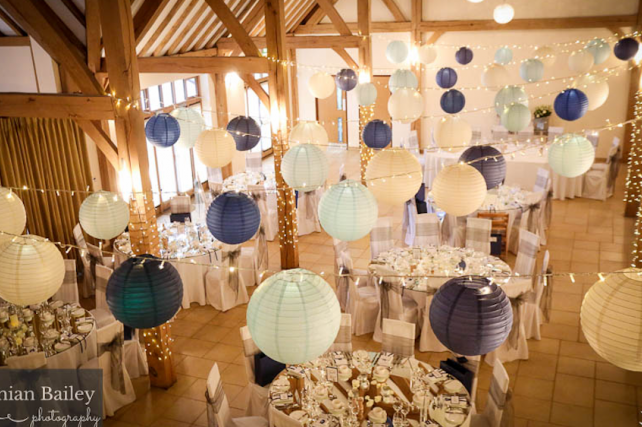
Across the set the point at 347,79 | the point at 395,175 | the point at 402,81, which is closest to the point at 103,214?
the point at 395,175

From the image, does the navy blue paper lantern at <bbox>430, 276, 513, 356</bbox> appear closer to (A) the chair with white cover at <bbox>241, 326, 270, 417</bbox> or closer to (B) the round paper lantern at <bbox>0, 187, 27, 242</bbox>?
(A) the chair with white cover at <bbox>241, 326, 270, 417</bbox>

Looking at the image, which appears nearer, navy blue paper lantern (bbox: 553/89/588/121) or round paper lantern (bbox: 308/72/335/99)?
navy blue paper lantern (bbox: 553/89/588/121)

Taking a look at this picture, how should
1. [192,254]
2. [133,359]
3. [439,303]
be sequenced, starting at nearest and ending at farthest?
[439,303] < [133,359] < [192,254]

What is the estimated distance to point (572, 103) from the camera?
7.66 m

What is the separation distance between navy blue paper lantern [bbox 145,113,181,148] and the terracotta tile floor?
231 cm

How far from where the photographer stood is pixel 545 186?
9.57 m

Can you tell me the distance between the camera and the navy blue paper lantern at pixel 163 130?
755cm

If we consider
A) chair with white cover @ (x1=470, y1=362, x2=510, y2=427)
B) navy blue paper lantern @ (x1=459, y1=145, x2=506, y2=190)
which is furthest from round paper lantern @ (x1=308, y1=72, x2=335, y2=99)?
chair with white cover @ (x1=470, y1=362, x2=510, y2=427)

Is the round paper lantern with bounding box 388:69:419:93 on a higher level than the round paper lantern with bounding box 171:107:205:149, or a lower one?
higher

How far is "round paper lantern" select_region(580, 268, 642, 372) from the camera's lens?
9.71ft

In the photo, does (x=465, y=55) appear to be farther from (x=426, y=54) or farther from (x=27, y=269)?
(x=27, y=269)

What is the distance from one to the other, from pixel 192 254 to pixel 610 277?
5515 mm

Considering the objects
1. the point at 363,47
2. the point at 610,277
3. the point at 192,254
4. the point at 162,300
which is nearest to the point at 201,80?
the point at 363,47

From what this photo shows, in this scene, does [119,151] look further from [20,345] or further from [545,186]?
[545,186]
